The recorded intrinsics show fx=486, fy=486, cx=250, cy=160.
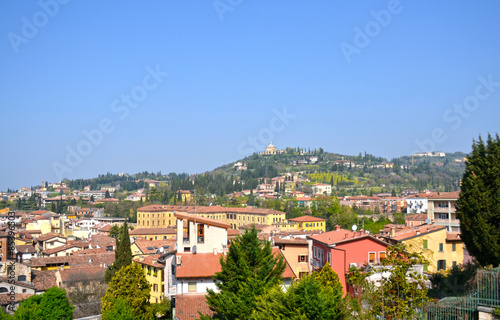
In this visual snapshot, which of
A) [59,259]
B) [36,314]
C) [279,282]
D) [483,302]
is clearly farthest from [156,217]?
[483,302]

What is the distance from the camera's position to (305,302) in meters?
10.3

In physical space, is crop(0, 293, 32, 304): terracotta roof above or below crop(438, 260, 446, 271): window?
below

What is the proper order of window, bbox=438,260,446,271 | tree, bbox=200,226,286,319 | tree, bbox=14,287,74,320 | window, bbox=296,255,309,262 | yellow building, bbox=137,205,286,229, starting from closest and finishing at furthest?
1. tree, bbox=200,226,286,319
2. tree, bbox=14,287,74,320
3. window, bbox=438,260,446,271
4. window, bbox=296,255,309,262
5. yellow building, bbox=137,205,286,229

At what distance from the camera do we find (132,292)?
67.1 ft

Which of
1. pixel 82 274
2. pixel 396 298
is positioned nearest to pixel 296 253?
pixel 396 298

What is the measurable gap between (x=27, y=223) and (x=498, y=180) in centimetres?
7358

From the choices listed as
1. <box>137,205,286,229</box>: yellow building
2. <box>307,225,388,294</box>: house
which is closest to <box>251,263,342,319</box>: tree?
<box>307,225,388,294</box>: house

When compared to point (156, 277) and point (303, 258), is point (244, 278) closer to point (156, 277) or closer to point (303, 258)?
point (303, 258)

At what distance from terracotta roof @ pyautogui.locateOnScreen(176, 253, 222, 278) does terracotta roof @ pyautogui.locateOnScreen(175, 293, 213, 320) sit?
32.1 inches

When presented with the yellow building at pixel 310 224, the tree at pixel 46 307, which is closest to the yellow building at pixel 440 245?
the tree at pixel 46 307

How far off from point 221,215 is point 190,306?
65002mm

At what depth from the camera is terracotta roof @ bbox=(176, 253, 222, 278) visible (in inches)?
746

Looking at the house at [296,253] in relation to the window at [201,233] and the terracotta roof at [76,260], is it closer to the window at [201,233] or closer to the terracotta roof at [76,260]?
the window at [201,233]

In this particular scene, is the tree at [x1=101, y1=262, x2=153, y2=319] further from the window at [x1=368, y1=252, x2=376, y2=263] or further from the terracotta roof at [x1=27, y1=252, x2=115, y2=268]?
the terracotta roof at [x1=27, y1=252, x2=115, y2=268]
